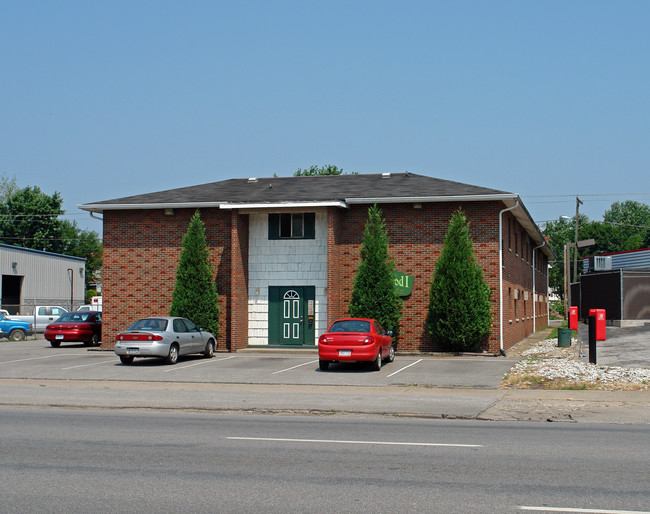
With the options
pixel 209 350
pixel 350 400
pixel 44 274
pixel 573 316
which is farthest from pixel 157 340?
pixel 44 274

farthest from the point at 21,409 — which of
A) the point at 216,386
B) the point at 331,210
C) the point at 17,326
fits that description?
the point at 17,326

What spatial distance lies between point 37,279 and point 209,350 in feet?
115

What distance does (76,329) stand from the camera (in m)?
30.8

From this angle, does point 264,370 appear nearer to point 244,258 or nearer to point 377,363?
point 377,363

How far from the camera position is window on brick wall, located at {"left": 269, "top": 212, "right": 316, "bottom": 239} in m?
28.2

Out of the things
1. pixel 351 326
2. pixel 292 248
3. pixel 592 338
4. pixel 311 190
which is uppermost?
pixel 311 190

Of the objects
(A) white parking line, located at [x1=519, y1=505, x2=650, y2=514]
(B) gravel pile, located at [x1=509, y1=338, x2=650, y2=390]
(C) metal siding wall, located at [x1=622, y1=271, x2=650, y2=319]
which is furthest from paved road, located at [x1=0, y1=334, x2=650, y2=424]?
(C) metal siding wall, located at [x1=622, y1=271, x2=650, y2=319]

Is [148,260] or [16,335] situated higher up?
[148,260]

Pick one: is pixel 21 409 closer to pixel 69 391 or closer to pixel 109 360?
pixel 69 391

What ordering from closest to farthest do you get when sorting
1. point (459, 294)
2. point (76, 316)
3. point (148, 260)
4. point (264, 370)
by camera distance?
point (264, 370)
point (459, 294)
point (148, 260)
point (76, 316)

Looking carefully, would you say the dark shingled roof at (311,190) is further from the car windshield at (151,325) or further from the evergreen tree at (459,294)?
the car windshield at (151,325)

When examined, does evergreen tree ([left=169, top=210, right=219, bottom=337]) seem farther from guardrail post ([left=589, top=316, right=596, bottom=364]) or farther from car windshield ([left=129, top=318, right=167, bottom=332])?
guardrail post ([left=589, top=316, right=596, bottom=364])

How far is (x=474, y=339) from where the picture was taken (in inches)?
1014

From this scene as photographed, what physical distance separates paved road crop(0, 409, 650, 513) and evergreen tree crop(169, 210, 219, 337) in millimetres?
15200
